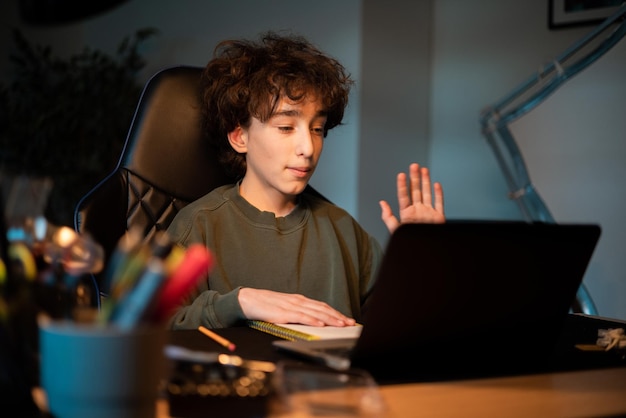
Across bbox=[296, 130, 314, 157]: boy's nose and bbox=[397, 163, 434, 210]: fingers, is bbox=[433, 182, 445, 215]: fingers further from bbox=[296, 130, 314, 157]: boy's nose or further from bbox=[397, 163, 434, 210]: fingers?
bbox=[296, 130, 314, 157]: boy's nose

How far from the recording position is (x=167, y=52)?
3.98 m

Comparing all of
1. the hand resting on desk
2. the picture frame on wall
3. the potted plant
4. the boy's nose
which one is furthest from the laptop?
the potted plant

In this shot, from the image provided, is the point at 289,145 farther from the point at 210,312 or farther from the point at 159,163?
the point at 210,312

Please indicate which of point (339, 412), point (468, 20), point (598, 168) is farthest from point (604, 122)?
point (339, 412)

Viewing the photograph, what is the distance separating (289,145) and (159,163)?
25 centimetres

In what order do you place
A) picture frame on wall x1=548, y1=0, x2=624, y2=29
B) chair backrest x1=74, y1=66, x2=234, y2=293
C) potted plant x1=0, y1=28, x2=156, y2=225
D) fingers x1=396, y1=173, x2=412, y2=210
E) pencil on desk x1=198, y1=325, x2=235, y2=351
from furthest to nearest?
1. potted plant x1=0, y1=28, x2=156, y2=225
2. picture frame on wall x1=548, y1=0, x2=624, y2=29
3. chair backrest x1=74, y1=66, x2=234, y2=293
4. fingers x1=396, y1=173, x2=412, y2=210
5. pencil on desk x1=198, y1=325, x2=235, y2=351

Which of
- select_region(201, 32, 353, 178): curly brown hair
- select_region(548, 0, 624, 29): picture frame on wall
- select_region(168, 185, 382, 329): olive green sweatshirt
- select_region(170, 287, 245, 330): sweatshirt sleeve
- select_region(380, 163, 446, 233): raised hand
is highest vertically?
select_region(548, 0, 624, 29): picture frame on wall

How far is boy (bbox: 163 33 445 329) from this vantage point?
A: 1.53 metres

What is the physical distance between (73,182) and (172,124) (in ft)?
7.19

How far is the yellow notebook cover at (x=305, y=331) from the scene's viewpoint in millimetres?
1048

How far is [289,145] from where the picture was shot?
155 centimetres

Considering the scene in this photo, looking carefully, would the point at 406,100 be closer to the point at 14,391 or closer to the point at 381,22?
the point at 381,22

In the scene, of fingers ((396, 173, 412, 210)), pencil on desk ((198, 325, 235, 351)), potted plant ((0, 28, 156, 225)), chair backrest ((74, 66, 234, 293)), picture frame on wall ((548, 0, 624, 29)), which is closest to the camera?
pencil on desk ((198, 325, 235, 351))

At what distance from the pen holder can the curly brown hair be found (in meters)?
1.00
